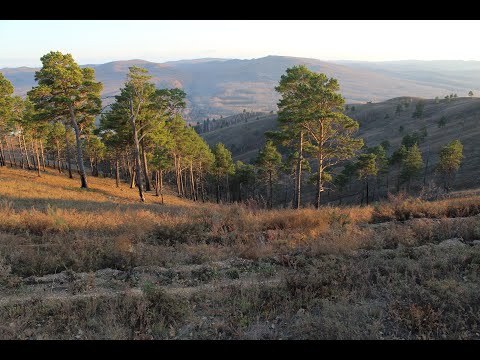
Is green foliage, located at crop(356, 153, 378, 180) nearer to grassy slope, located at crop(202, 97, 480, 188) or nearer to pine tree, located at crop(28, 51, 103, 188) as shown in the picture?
grassy slope, located at crop(202, 97, 480, 188)

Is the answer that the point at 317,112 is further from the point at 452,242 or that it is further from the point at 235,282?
the point at 235,282

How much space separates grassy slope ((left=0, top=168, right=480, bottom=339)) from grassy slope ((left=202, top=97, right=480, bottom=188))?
5227 cm

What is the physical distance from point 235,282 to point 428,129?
329ft

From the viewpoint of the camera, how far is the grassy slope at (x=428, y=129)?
60.0 meters

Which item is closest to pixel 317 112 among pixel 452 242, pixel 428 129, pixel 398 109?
pixel 452 242

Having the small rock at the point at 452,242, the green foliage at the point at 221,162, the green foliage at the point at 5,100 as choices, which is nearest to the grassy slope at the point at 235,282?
the small rock at the point at 452,242

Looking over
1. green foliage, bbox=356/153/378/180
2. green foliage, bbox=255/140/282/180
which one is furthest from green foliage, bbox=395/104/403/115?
green foliage, bbox=255/140/282/180

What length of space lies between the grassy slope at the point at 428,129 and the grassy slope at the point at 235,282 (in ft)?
171

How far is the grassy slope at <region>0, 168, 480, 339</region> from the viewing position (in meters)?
4.55

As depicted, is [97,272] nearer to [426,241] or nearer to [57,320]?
[57,320]

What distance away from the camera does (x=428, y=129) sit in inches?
3533

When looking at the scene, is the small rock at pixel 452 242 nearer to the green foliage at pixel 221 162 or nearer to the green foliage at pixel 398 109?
the green foliage at pixel 221 162

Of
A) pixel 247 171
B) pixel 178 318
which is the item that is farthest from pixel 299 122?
pixel 247 171

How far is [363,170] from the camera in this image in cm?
4700
